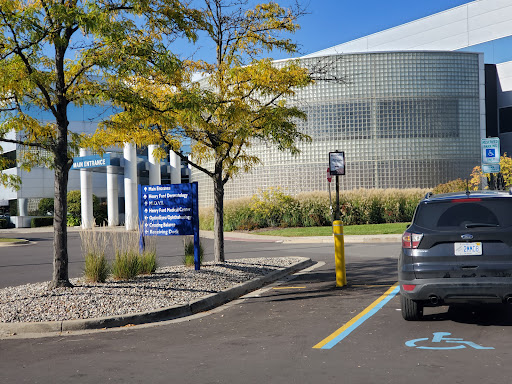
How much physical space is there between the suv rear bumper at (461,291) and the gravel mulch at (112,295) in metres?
3.77

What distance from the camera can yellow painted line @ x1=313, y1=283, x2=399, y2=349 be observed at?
6.60 metres

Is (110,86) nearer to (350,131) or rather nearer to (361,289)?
(361,289)

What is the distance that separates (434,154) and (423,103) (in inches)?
122

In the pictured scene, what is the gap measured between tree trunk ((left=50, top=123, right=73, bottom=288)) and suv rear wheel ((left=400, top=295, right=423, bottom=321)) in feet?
18.1

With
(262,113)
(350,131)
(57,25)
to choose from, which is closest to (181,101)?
(57,25)

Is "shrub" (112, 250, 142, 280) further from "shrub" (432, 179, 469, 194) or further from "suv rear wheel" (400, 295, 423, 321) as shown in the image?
"shrub" (432, 179, 469, 194)

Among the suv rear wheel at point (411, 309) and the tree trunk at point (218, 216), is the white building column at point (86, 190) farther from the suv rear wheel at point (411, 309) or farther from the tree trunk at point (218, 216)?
the suv rear wheel at point (411, 309)

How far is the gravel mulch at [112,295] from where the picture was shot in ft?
27.7

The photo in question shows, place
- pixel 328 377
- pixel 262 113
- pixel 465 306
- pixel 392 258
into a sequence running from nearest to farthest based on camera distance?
pixel 328 377 < pixel 465 306 < pixel 262 113 < pixel 392 258

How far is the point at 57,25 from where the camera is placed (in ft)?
30.9

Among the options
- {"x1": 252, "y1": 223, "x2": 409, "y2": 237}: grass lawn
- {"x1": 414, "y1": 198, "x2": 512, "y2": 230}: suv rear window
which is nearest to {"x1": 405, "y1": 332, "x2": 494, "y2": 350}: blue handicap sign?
{"x1": 414, "y1": 198, "x2": 512, "y2": 230}: suv rear window

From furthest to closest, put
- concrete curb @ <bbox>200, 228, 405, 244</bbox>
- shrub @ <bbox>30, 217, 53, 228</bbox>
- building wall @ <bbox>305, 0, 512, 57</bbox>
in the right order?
1. shrub @ <bbox>30, 217, 53, 228</bbox>
2. building wall @ <bbox>305, 0, 512, 57</bbox>
3. concrete curb @ <bbox>200, 228, 405, 244</bbox>

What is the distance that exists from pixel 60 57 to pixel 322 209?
2320 cm

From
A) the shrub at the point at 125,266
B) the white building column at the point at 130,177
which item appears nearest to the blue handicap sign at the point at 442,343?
the shrub at the point at 125,266
